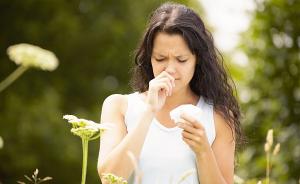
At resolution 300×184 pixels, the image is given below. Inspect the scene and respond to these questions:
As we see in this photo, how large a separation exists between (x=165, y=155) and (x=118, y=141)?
220 millimetres


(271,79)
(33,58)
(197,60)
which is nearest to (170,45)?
(197,60)

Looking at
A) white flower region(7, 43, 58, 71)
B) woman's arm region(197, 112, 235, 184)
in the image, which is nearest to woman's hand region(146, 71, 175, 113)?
woman's arm region(197, 112, 235, 184)

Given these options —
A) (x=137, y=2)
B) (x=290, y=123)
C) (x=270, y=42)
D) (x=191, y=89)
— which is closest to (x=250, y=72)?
(x=270, y=42)

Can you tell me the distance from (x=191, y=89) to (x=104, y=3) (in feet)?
42.7

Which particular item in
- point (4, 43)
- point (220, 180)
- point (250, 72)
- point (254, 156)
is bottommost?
point (220, 180)

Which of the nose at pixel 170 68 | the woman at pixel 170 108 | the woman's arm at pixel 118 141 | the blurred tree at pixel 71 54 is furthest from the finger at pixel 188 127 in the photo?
the blurred tree at pixel 71 54

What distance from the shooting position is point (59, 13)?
53.7ft

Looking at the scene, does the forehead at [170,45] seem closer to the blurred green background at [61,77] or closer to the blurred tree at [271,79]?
the blurred tree at [271,79]

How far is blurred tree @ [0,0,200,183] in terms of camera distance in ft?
Result: 50.2

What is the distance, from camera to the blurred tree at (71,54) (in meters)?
15.3

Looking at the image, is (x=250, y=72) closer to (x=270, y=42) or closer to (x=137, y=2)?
(x=270, y=42)

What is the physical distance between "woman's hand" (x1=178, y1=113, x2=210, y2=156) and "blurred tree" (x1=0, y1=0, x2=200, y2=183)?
11704mm

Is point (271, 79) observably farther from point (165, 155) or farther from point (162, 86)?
point (162, 86)

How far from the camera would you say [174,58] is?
3.59 metres
